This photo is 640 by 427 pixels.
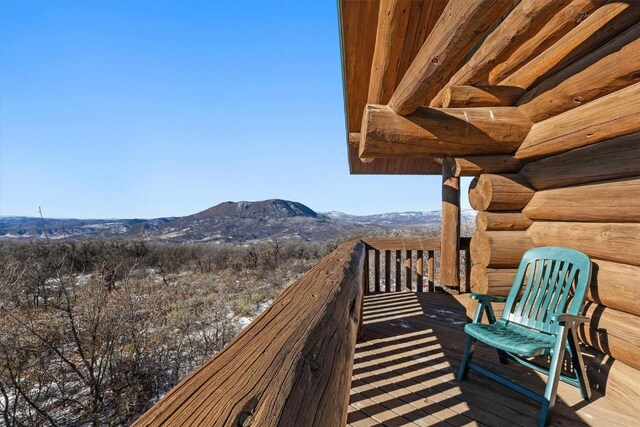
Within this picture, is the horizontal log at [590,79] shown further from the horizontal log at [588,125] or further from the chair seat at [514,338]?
the chair seat at [514,338]

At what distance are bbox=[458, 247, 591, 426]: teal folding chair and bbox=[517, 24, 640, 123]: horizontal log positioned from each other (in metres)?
1.14

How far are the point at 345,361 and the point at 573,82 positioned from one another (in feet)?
9.02

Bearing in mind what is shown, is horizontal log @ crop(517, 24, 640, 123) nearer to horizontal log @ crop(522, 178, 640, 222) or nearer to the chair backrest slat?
horizontal log @ crop(522, 178, 640, 222)

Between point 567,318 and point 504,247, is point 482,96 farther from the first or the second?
point 567,318

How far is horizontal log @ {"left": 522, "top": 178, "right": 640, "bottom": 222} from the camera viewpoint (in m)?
2.10

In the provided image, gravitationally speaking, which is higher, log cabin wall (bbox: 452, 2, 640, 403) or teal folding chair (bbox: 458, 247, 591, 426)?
log cabin wall (bbox: 452, 2, 640, 403)

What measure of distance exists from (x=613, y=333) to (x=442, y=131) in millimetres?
1859

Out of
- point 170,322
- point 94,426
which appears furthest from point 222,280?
point 94,426

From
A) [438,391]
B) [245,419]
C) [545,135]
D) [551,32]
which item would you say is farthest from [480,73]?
[245,419]

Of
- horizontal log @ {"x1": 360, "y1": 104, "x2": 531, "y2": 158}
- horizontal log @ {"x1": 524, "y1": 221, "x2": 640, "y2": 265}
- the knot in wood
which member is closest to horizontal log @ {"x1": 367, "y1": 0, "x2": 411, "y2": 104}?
horizontal log @ {"x1": 360, "y1": 104, "x2": 531, "y2": 158}

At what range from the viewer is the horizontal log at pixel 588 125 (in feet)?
6.66

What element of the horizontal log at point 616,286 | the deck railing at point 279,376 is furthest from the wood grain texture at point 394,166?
the deck railing at point 279,376

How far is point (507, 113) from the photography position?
3.02m

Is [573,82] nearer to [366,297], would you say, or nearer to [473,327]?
[473,327]
